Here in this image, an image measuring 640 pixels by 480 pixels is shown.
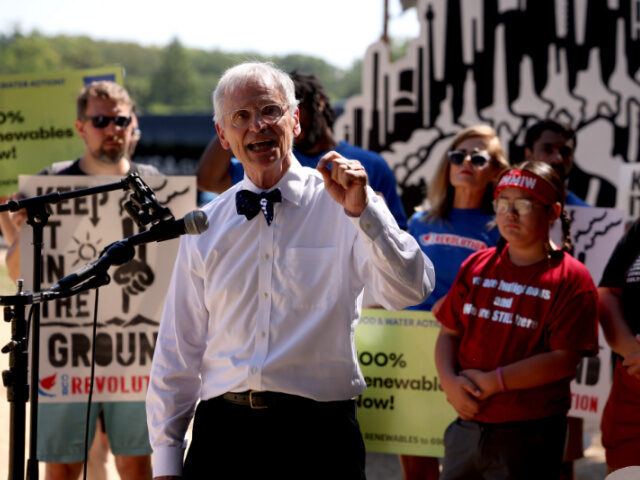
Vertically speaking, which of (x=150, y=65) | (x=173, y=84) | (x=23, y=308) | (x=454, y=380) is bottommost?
(x=454, y=380)

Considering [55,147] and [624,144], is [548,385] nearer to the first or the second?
[55,147]

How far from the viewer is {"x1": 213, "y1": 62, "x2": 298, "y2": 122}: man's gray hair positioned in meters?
2.41

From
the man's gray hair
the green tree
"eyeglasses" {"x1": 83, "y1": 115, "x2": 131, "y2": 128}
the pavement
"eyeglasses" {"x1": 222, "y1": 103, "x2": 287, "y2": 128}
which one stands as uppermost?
the green tree

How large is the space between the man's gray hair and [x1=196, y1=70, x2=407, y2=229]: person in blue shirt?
1823 millimetres

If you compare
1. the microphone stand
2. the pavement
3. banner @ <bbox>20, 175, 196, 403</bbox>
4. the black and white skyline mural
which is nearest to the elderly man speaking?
the microphone stand

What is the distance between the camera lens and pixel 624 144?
6.77m

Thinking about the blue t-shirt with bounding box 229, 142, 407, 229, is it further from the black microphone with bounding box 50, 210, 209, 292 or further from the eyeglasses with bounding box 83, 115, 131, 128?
the black microphone with bounding box 50, 210, 209, 292

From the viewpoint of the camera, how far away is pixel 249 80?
240cm

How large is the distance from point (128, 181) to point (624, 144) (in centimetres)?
Answer: 555

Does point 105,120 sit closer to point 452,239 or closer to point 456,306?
point 452,239

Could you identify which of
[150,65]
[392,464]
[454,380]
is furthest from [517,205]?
[150,65]

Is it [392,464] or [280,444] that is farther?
[392,464]

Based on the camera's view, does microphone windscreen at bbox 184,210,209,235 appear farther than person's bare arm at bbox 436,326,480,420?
No

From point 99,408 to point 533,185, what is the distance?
2.48 metres
